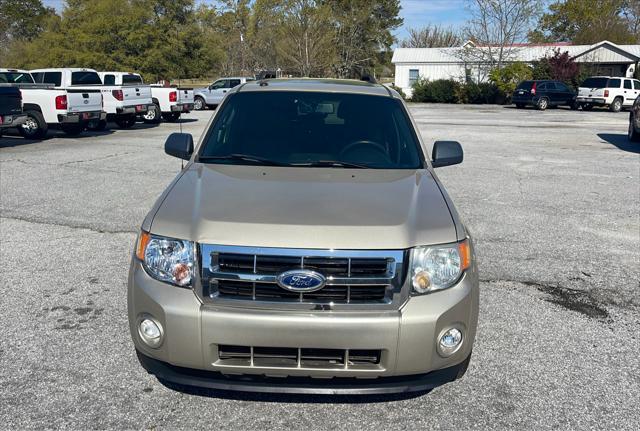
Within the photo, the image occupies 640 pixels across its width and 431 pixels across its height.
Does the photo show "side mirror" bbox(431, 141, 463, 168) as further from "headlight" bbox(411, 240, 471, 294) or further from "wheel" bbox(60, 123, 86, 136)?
"wheel" bbox(60, 123, 86, 136)

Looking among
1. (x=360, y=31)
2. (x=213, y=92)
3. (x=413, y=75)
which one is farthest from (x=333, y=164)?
(x=360, y=31)

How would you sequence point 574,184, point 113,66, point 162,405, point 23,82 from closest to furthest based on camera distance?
point 162,405, point 574,184, point 23,82, point 113,66

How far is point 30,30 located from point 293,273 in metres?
72.3

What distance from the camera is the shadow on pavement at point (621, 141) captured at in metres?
15.3

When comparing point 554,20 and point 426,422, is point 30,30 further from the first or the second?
point 426,422

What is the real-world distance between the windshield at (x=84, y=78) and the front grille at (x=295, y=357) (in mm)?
17531

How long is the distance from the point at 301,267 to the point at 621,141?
57.0 feet

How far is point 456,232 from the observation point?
296 centimetres

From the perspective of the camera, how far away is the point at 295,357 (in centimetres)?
271

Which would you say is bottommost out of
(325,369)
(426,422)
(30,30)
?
(426,422)

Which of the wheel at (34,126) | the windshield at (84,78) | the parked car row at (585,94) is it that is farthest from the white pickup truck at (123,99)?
the parked car row at (585,94)

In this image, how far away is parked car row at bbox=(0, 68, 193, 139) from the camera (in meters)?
15.2

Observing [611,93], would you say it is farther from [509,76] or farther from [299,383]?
[299,383]

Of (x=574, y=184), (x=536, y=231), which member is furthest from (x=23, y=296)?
(x=574, y=184)
